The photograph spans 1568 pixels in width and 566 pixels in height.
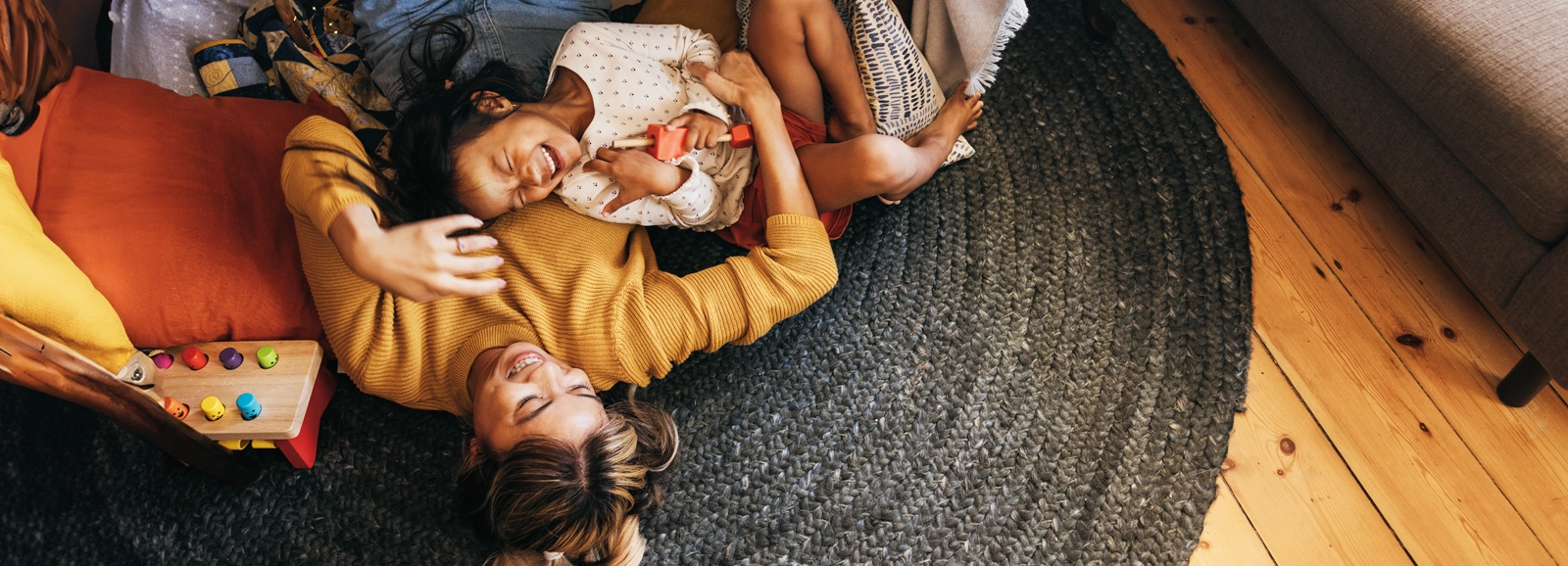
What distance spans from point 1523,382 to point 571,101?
1.20 meters

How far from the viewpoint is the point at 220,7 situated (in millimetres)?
1223

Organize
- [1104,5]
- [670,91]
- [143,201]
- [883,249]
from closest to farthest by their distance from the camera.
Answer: [143,201], [670,91], [883,249], [1104,5]

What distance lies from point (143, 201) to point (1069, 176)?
117 centimetres

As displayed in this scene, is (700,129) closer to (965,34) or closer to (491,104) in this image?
(491,104)

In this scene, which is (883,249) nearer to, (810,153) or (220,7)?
(810,153)

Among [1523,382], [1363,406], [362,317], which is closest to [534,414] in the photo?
[362,317]

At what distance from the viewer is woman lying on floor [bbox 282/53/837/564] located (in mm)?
889

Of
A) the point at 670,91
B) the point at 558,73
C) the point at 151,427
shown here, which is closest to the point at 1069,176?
the point at 670,91

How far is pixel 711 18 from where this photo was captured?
4.04ft

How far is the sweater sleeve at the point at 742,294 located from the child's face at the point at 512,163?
179 mm

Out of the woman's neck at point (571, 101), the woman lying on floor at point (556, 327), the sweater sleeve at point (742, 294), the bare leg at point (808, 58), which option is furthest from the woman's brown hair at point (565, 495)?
the bare leg at point (808, 58)

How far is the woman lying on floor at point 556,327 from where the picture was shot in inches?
35.0

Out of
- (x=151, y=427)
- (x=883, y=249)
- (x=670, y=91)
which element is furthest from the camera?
(x=883, y=249)

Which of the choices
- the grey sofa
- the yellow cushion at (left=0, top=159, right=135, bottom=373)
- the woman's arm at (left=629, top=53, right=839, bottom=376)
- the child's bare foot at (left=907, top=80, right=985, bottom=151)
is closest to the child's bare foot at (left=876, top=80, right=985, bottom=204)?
the child's bare foot at (left=907, top=80, right=985, bottom=151)
